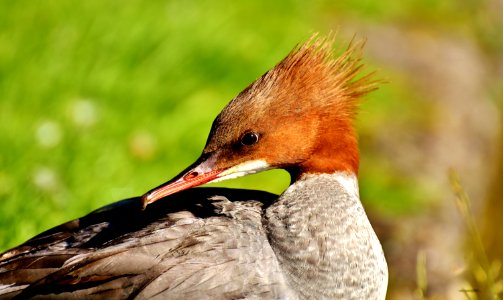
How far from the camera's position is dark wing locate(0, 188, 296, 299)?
347cm

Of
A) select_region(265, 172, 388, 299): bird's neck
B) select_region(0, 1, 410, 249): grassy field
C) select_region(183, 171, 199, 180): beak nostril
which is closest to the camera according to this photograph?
select_region(265, 172, 388, 299): bird's neck

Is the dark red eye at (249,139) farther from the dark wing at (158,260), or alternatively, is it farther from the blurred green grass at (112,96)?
the blurred green grass at (112,96)

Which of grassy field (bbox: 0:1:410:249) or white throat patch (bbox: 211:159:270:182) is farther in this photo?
grassy field (bbox: 0:1:410:249)

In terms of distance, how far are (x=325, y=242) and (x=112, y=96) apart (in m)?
2.51

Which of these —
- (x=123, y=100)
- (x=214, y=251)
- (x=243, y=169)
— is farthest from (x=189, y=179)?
(x=123, y=100)

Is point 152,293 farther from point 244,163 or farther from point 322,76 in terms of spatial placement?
point 322,76

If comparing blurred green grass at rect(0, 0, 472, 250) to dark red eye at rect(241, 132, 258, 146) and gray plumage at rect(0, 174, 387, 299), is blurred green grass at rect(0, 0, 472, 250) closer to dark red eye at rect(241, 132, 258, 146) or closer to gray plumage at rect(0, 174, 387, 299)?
gray plumage at rect(0, 174, 387, 299)

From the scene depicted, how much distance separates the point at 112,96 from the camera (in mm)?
5891

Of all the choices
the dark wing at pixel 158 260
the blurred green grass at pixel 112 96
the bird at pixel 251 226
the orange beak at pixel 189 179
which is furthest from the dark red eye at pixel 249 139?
the blurred green grass at pixel 112 96

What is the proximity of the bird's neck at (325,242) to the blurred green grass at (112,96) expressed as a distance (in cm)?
132

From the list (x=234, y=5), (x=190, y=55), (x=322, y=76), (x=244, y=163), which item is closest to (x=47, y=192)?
(x=244, y=163)

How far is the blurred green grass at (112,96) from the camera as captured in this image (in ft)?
16.2

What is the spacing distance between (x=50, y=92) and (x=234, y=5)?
2.29m

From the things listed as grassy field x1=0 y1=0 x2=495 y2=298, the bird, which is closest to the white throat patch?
the bird
